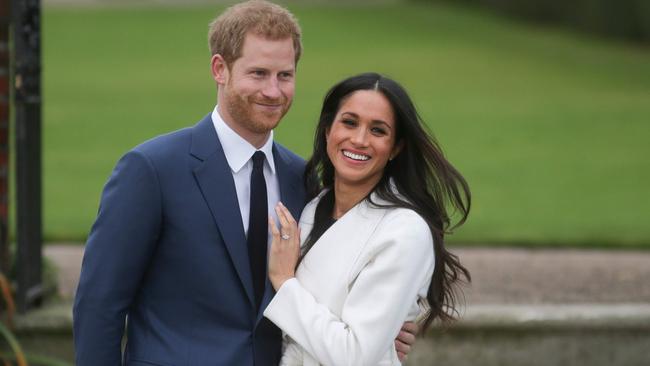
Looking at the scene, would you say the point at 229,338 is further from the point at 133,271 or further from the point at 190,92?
the point at 190,92

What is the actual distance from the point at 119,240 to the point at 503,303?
387 cm

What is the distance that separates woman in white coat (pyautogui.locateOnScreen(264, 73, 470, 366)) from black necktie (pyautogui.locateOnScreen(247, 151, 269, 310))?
0.06 metres

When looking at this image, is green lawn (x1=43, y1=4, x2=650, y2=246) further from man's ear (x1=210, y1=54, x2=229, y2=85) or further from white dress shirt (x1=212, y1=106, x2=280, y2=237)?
man's ear (x1=210, y1=54, x2=229, y2=85)

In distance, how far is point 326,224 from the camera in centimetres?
379

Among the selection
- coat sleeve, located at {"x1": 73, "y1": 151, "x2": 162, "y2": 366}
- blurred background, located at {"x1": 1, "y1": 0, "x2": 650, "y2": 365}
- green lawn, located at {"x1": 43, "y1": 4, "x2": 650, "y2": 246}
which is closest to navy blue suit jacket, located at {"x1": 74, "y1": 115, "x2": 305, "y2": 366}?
coat sleeve, located at {"x1": 73, "y1": 151, "x2": 162, "y2": 366}

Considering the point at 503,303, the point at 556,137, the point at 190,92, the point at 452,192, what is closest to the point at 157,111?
the point at 190,92

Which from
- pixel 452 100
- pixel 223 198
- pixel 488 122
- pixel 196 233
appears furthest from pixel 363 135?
pixel 452 100

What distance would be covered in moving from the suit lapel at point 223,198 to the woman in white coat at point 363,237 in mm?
92

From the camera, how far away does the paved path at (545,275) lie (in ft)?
23.6

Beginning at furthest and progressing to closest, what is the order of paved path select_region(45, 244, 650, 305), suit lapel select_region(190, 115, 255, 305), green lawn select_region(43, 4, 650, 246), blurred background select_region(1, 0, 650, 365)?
1. green lawn select_region(43, 4, 650, 246)
2. paved path select_region(45, 244, 650, 305)
3. blurred background select_region(1, 0, 650, 365)
4. suit lapel select_region(190, 115, 255, 305)

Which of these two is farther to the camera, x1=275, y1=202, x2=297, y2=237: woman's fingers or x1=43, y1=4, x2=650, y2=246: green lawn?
x1=43, y1=4, x2=650, y2=246: green lawn

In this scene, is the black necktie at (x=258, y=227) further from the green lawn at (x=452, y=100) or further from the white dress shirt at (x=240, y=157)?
the green lawn at (x=452, y=100)

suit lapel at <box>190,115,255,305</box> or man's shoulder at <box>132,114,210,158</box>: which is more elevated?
man's shoulder at <box>132,114,210,158</box>

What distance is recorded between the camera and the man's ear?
361 centimetres
